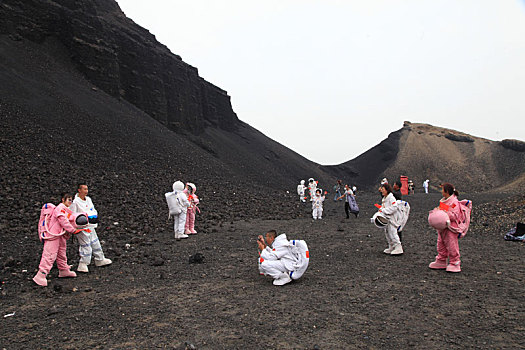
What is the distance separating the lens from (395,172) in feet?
221

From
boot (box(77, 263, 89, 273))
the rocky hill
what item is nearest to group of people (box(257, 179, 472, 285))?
boot (box(77, 263, 89, 273))

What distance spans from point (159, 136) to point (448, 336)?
2982 centimetres

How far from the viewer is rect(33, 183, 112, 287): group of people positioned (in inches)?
281

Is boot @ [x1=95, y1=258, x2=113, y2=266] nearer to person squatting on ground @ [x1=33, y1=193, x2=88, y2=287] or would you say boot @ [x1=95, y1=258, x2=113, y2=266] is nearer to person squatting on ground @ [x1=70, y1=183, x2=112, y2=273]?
person squatting on ground @ [x1=70, y1=183, x2=112, y2=273]

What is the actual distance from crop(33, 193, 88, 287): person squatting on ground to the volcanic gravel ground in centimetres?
30

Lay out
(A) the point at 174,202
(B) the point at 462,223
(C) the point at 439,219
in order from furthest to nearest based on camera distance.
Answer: (A) the point at 174,202, (B) the point at 462,223, (C) the point at 439,219

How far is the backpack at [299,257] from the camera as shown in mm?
6636

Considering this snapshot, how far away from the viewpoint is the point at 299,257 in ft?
22.1

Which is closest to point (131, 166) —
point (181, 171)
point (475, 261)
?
point (181, 171)

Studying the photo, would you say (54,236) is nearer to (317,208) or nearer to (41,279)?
(41,279)

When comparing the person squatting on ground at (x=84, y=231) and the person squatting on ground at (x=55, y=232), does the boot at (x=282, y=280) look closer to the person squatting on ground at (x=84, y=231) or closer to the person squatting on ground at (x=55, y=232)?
the person squatting on ground at (x=55, y=232)

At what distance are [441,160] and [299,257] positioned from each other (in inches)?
2807

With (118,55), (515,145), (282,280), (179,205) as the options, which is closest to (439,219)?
(282,280)

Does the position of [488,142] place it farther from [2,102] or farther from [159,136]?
[2,102]
